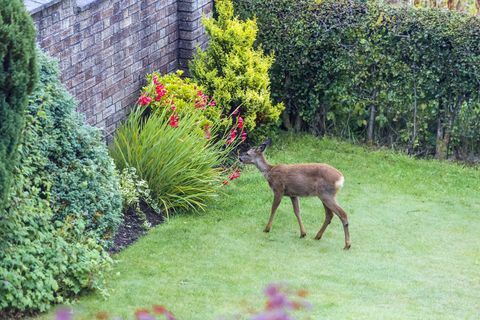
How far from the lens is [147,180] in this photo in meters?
10.9

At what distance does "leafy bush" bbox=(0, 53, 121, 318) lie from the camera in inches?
319

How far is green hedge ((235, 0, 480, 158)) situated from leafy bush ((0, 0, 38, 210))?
648 cm

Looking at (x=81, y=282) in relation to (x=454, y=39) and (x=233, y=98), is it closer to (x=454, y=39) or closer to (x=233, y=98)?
(x=233, y=98)

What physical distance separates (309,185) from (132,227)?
6.10ft

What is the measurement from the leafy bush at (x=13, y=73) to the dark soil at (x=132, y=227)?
277cm

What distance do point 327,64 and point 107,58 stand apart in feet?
10.2

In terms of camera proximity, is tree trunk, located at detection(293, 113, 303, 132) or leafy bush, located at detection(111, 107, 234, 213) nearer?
leafy bush, located at detection(111, 107, 234, 213)

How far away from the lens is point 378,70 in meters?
13.2

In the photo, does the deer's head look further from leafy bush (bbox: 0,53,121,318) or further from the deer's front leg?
leafy bush (bbox: 0,53,121,318)

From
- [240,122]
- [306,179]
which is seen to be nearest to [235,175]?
[240,122]

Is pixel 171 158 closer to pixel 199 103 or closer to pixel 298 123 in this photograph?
pixel 199 103

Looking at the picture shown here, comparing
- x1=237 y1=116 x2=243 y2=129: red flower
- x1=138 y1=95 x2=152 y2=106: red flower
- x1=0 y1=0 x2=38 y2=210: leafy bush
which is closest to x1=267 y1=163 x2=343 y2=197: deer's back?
x1=237 y1=116 x2=243 y2=129: red flower

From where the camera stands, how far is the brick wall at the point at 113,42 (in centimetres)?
1069

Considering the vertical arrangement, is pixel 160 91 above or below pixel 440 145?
above
